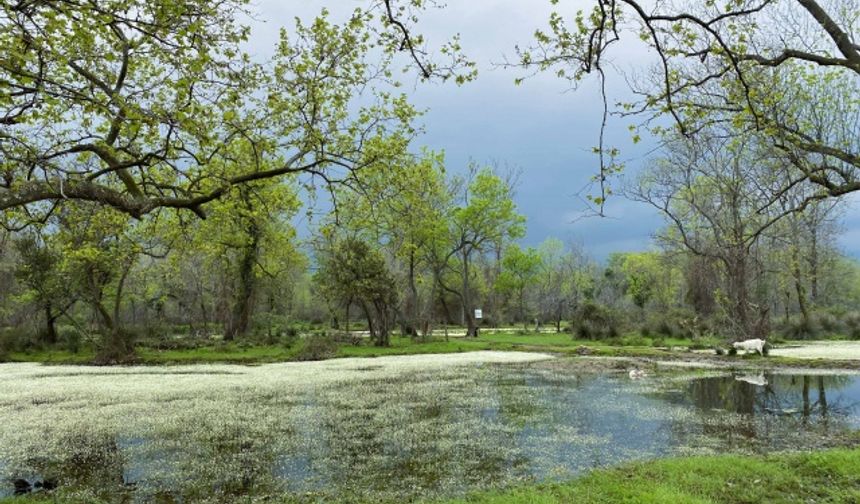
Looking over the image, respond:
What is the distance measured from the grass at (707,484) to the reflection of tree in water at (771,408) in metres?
2.07

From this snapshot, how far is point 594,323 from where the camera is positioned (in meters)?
41.9

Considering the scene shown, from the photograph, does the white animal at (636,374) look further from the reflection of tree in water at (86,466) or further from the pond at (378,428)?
the reflection of tree in water at (86,466)

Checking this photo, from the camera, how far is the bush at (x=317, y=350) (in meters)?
32.2

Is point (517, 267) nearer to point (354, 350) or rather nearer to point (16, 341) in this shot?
point (354, 350)

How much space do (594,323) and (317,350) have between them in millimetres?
20521

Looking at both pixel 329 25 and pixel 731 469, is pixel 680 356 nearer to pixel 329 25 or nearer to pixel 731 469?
pixel 731 469

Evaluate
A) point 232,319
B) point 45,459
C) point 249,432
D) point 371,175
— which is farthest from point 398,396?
point 232,319

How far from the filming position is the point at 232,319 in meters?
42.5

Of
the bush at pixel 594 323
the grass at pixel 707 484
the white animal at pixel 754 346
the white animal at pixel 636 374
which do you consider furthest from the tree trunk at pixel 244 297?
the grass at pixel 707 484

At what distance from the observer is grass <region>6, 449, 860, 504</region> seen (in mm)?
7648

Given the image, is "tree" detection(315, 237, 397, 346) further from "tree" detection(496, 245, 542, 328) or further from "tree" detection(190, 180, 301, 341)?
"tree" detection(496, 245, 542, 328)

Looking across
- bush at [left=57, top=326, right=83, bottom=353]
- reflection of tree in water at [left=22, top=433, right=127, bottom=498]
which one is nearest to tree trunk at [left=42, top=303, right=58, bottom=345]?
bush at [left=57, top=326, right=83, bottom=353]

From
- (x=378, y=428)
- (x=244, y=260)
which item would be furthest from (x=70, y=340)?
(x=378, y=428)

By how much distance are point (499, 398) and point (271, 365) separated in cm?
1561
